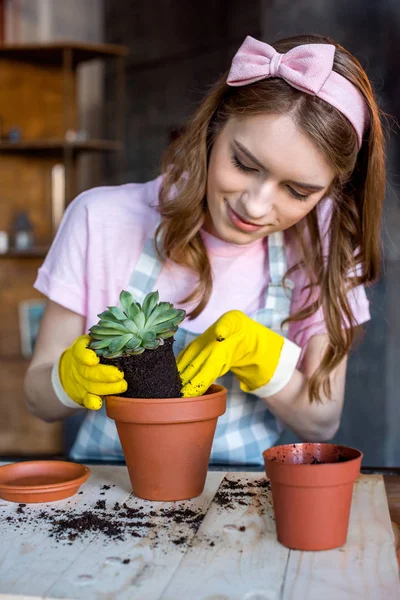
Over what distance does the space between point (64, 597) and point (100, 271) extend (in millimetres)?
836

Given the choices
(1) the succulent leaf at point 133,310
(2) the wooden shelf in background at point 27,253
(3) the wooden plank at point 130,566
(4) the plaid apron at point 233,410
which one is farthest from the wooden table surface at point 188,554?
(2) the wooden shelf in background at point 27,253

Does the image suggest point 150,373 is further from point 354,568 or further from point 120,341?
point 354,568

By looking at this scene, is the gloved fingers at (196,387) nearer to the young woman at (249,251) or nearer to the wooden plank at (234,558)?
the young woman at (249,251)

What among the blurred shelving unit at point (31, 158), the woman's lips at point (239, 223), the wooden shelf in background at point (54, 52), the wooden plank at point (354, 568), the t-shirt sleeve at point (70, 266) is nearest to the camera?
the wooden plank at point (354, 568)

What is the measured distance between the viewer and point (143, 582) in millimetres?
877

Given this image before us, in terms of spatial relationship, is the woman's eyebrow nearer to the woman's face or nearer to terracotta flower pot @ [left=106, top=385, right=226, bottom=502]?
the woman's face

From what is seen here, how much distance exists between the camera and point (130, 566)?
0.92 meters

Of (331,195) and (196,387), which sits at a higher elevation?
(331,195)

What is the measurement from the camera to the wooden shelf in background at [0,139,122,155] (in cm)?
396

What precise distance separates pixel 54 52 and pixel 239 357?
123 inches

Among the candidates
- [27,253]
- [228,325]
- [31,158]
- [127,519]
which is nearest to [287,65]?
[228,325]

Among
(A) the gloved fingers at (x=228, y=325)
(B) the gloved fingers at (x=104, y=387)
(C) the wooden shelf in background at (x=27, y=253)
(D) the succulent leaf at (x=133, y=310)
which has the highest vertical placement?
(D) the succulent leaf at (x=133, y=310)

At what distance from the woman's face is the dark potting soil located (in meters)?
0.31

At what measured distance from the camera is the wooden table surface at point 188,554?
86cm
